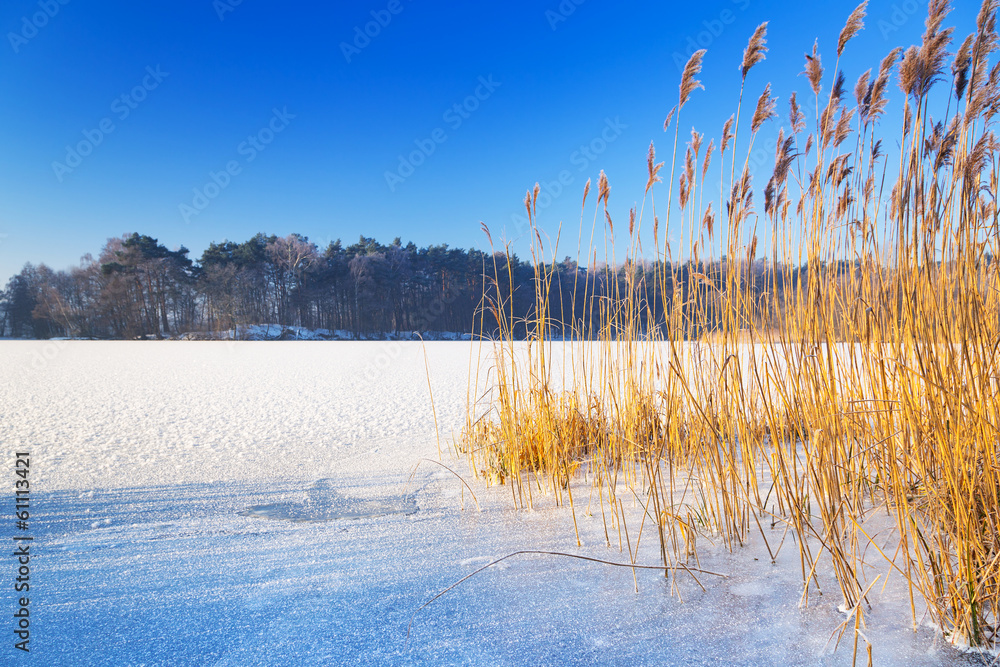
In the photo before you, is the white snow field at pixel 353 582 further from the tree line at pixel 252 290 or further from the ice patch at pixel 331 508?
the tree line at pixel 252 290

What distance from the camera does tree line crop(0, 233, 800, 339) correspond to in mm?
20297

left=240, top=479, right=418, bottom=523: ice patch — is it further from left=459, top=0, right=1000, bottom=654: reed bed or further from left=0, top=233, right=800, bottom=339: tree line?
left=0, top=233, right=800, bottom=339: tree line

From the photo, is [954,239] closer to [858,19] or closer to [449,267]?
[858,19]

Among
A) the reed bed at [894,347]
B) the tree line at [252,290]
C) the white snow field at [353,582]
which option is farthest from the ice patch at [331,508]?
the tree line at [252,290]

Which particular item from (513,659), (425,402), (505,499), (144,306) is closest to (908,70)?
(513,659)

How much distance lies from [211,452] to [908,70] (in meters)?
2.61

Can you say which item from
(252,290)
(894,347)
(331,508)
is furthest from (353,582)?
(252,290)

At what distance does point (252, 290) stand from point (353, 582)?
77.4ft

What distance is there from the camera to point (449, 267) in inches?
907

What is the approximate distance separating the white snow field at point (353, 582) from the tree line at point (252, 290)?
18.0 meters

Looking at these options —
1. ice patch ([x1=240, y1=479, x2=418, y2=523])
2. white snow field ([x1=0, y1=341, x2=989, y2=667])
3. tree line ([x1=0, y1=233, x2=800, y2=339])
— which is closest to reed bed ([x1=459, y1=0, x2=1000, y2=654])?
white snow field ([x1=0, y1=341, x2=989, y2=667])

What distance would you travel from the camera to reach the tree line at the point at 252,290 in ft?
66.6

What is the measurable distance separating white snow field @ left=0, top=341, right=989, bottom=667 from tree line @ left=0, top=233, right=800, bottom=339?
59.1 feet

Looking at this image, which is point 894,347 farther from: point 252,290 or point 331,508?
point 252,290
